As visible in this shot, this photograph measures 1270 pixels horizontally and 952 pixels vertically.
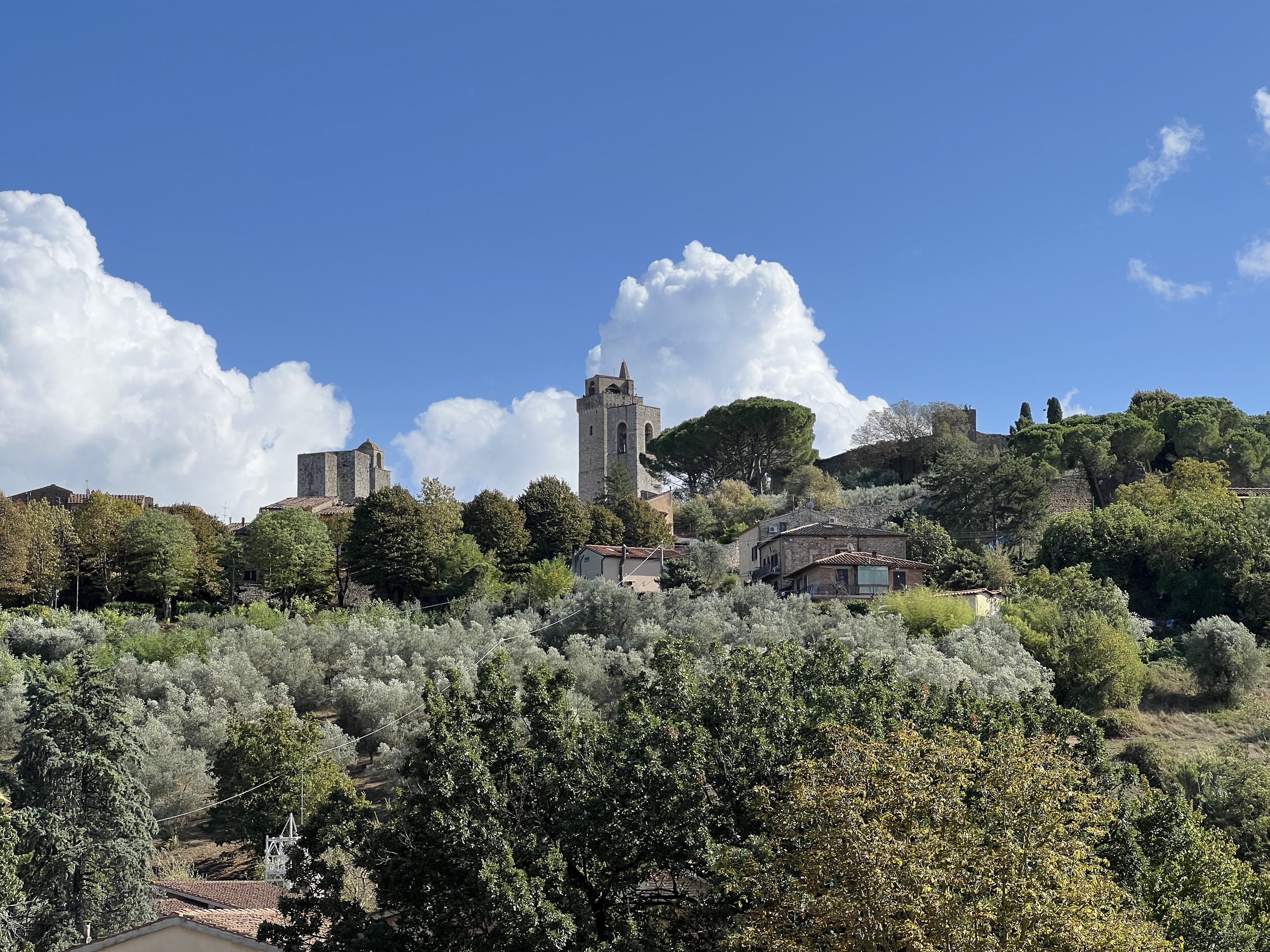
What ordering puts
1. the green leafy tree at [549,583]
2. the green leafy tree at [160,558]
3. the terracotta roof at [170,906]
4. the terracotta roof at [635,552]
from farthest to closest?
the terracotta roof at [635,552], the green leafy tree at [160,558], the green leafy tree at [549,583], the terracotta roof at [170,906]

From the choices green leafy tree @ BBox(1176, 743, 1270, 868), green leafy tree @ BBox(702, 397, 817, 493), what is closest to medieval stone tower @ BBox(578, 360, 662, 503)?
green leafy tree @ BBox(702, 397, 817, 493)

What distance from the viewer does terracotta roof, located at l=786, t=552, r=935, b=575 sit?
4978cm

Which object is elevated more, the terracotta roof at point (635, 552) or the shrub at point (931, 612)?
the terracotta roof at point (635, 552)

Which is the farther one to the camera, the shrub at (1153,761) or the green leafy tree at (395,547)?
the green leafy tree at (395,547)

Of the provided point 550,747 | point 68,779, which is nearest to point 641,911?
point 550,747

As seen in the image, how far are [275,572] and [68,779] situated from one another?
32.8m

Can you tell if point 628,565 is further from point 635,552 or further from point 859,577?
point 859,577

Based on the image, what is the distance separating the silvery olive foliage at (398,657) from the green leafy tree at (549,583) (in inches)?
54.5

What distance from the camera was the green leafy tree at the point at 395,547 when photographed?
58.3 meters

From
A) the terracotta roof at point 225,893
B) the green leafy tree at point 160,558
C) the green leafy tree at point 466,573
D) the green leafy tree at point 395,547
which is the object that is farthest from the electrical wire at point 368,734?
the green leafy tree at point 160,558

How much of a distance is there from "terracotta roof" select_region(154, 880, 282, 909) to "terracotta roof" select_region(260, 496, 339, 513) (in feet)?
159

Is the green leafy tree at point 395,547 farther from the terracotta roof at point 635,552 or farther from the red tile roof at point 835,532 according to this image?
the red tile roof at point 835,532

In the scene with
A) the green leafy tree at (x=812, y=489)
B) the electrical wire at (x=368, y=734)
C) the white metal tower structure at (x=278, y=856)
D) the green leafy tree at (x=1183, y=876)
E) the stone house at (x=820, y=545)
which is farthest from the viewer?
the green leafy tree at (x=812, y=489)

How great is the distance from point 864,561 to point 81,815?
102 ft
